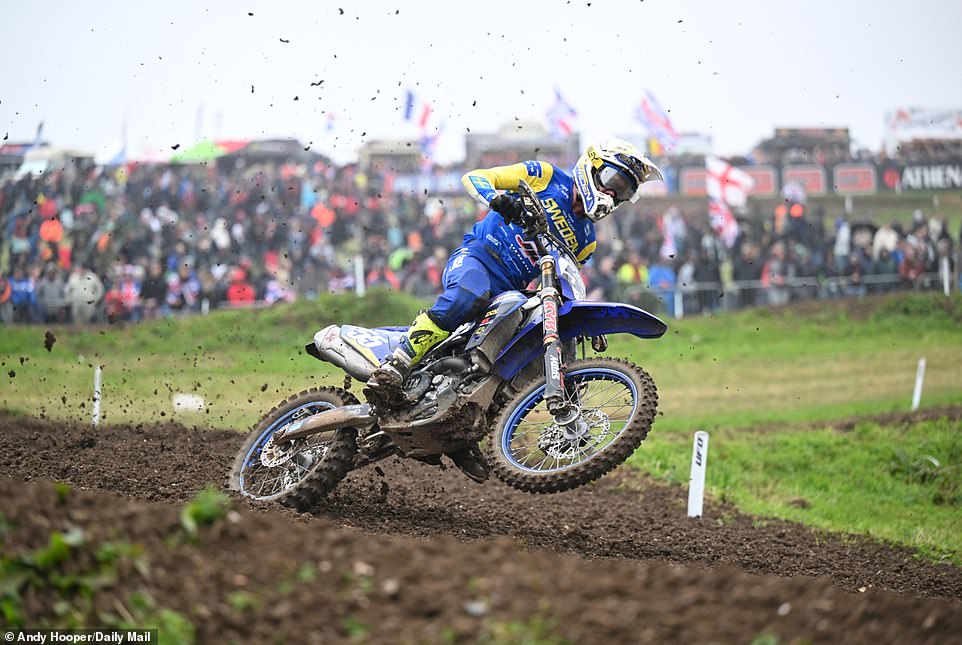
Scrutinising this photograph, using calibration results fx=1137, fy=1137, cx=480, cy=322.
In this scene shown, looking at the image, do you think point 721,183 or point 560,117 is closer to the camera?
point 560,117

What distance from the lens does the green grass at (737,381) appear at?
13.3 m

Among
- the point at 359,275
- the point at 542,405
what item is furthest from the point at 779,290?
the point at 542,405

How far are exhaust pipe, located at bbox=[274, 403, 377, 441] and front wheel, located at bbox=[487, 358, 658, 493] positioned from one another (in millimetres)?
1125

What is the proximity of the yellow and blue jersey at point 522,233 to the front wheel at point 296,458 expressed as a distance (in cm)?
153

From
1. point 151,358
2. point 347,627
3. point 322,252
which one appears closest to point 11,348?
point 151,358

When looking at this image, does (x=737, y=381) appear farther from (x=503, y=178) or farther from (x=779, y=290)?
(x=503, y=178)

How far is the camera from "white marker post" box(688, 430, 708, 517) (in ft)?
35.5

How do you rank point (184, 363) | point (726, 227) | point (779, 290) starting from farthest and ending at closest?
point (779, 290)
point (726, 227)
point (184, 363)

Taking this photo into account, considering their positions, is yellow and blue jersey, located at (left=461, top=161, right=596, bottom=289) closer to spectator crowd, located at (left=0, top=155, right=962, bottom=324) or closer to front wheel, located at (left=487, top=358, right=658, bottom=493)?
front wheel, located at (left=487, top=358, right=658, bottom=493)

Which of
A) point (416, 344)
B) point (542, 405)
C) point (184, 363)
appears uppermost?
point (416, 344)

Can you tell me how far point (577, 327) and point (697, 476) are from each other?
3.64 metres

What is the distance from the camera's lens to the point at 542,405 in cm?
776

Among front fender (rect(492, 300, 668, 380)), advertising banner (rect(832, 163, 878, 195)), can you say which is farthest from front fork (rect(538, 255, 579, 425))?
advertising banner (rect(832, 163, 878, 195))

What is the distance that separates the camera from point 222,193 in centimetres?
2183
